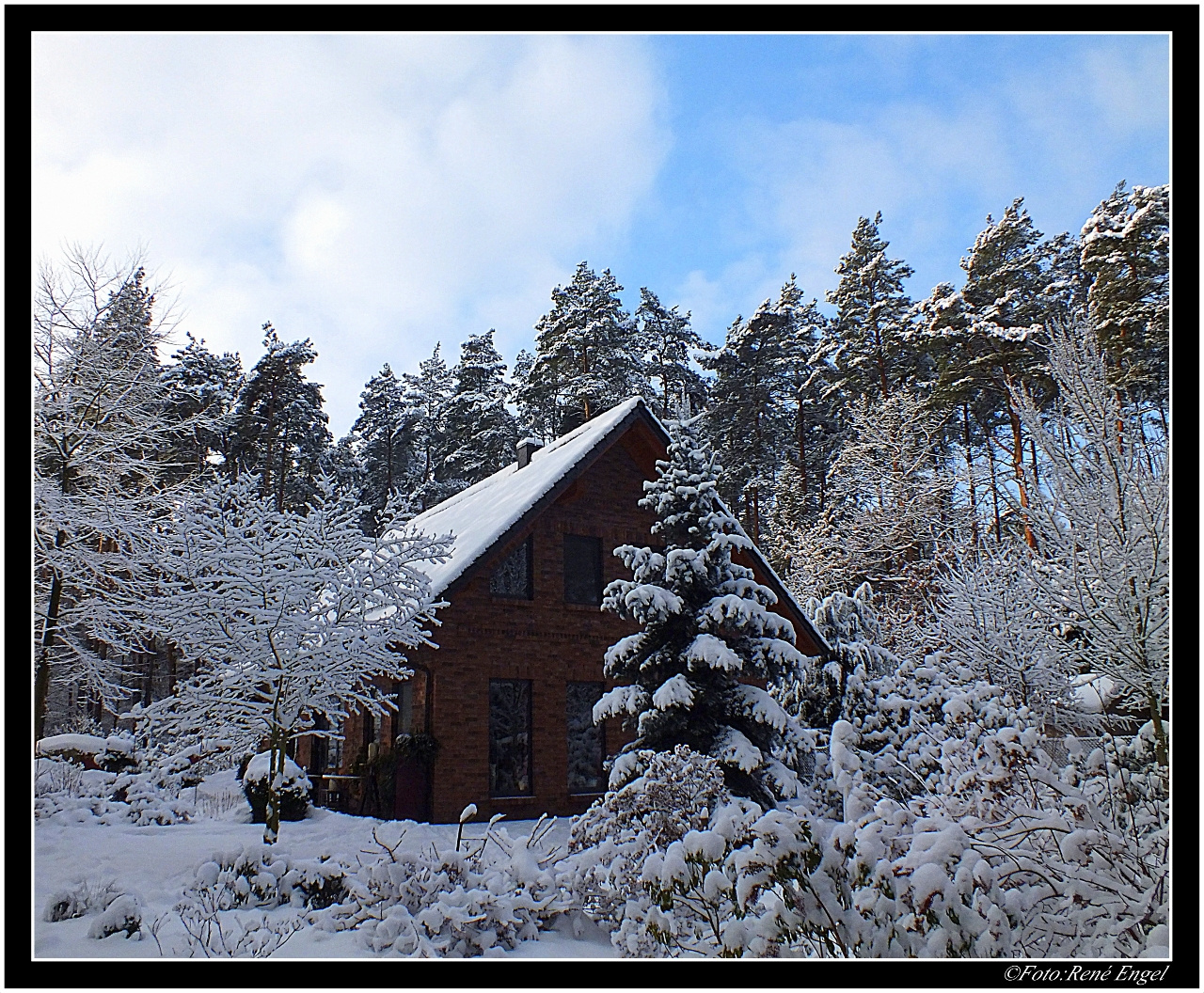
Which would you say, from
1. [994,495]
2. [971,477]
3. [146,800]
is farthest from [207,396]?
[994,495]

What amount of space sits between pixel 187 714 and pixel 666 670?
566 cm

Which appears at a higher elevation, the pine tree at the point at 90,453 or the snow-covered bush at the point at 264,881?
the pine tree at the point at 90,453

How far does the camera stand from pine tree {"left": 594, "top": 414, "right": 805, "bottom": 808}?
10453 mm

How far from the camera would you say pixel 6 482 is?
5875 millimetres

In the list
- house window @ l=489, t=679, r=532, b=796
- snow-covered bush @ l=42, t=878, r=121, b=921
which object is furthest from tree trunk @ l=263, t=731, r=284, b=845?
house window @ l=489, t=679, r=532, b=796

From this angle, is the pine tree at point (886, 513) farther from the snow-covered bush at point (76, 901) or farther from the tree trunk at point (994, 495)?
the snow-covered bush at point (76, 901)

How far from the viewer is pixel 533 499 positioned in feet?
43.6

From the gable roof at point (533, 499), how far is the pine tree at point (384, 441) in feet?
58.9

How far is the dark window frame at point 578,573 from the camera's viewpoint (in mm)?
14773

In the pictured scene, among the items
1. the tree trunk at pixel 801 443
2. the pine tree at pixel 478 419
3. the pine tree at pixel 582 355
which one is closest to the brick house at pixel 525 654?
the pine tree at pixel 582 355

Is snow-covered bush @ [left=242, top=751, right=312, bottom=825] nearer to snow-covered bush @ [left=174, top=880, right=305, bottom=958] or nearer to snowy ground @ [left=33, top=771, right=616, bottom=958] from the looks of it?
snowy ground @ [left=33, top=771, right=616, bottom=958]

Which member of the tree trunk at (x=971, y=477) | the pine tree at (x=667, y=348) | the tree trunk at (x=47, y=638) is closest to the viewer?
the tree trunk at (x=47, y=638)

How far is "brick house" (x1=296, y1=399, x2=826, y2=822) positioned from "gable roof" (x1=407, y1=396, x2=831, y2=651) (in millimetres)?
35
